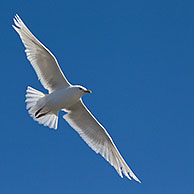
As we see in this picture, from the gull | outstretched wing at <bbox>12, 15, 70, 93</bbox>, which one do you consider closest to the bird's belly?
the gull

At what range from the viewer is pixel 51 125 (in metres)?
16.2

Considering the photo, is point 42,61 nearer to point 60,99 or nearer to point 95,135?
point 60,99

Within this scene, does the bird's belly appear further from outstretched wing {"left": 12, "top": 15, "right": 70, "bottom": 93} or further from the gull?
outstretched wing {"left": 12, "top": 15, "right": 70, "bottom": 93}

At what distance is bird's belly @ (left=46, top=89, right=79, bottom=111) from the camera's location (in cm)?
1516

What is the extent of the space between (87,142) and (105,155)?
0.67 meters

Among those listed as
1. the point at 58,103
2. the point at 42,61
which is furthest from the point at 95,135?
the point at 42,61

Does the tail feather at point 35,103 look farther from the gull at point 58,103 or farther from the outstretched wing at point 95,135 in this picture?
the outstretched wing at point 95,135

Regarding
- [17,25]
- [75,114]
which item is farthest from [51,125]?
Answer: [17,25]

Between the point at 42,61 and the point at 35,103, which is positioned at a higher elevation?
the point at 42,61

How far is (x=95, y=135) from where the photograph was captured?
16422 mm

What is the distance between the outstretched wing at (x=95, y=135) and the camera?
1605cm

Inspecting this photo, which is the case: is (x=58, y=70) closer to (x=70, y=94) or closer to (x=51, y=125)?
(x=70, y=94)

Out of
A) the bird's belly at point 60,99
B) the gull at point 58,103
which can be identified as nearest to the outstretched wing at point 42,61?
the gull at point 58,103

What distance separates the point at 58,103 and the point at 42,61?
4.18 feet
